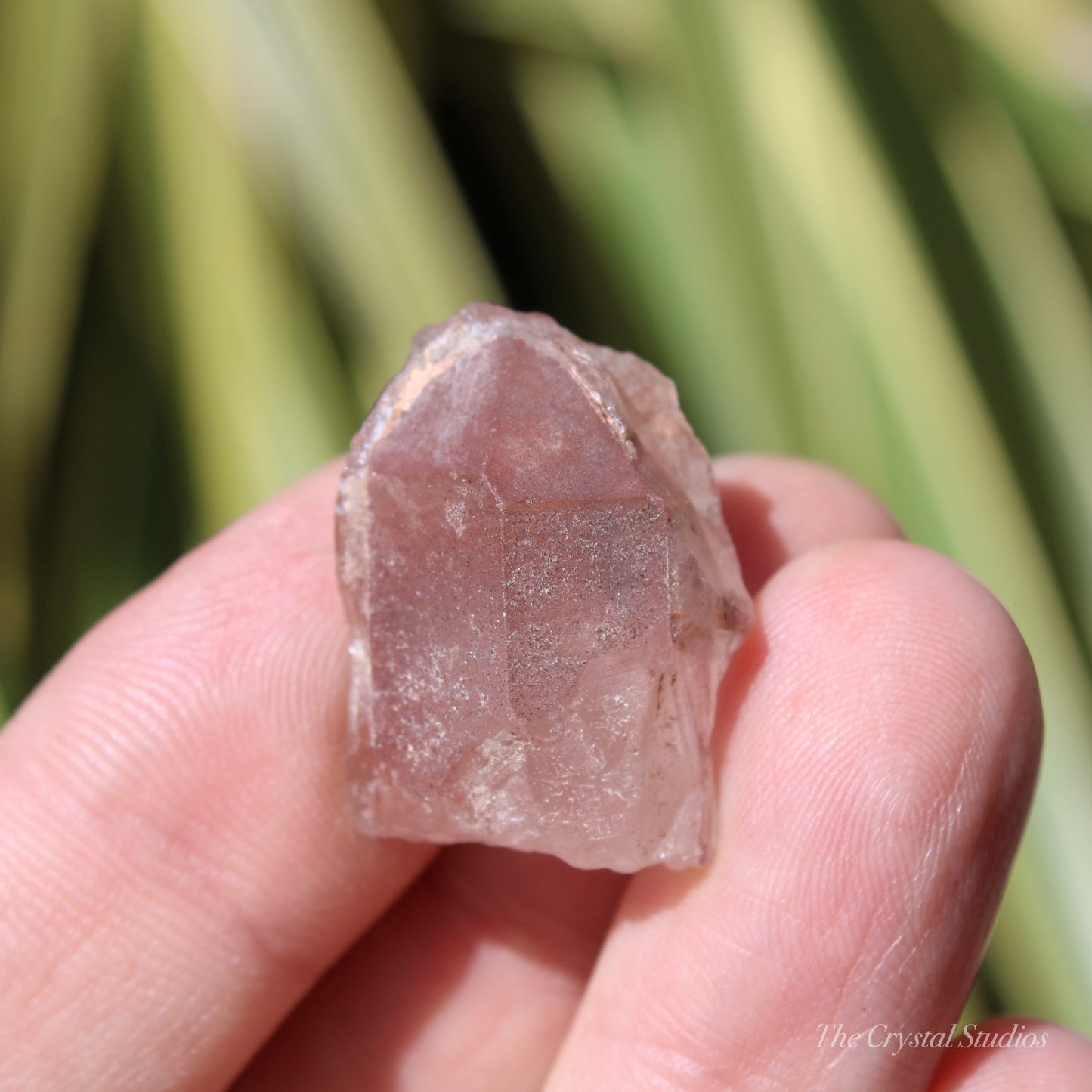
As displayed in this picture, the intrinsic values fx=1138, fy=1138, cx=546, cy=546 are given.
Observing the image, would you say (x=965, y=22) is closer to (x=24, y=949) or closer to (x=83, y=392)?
(x=83, y=392)

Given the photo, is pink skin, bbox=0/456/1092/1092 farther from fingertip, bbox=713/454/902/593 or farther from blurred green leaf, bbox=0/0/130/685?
blurred green leaf, bbox=0/0/130/685

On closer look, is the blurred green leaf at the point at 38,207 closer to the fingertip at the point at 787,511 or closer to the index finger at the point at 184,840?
the index finger at the point at 184,840

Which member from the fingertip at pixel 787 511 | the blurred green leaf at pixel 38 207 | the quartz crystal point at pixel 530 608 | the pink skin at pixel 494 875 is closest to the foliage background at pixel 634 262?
the blurred green leaf at pixel 38 207

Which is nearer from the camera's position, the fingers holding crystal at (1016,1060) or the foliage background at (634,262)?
the fingers holding crystal at (1016,1060)

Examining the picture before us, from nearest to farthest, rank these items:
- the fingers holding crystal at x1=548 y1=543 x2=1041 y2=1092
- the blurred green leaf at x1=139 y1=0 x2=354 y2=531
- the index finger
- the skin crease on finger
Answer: the fingers holding crystal at x1=548 y1=543 x2=1041 y2=1092 → the index finger → the skin crease on finger → the blurred green leaf at x1=139 y1=0 x2=354 y2=531

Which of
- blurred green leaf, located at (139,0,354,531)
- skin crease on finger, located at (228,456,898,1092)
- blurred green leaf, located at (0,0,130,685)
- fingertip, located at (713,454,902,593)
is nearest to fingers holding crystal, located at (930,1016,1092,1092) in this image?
skin crease on finger, located at (228,456,898,1092)
